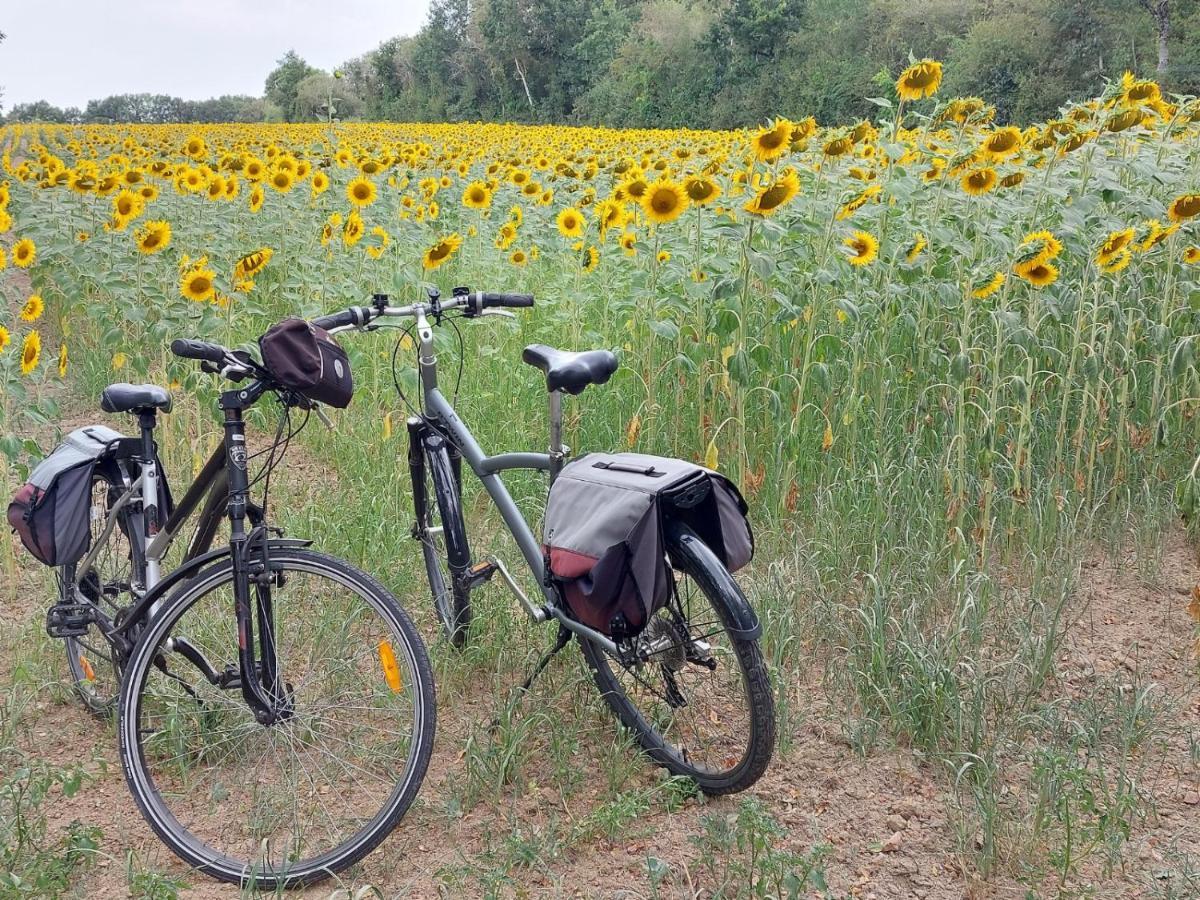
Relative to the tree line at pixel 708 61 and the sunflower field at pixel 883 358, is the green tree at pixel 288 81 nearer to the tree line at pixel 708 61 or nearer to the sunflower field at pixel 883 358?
the tree line at pixel 708 61

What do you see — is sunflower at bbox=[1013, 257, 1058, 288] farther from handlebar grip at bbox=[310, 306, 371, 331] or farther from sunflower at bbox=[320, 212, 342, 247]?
sunflower at bbox=[320, 212, 342, 247]

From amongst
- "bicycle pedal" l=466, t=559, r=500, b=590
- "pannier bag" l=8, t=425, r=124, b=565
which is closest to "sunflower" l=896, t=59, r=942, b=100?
"bicycle pedal" l=466, t=559, r=500, b=590

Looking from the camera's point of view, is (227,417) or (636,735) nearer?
(227,417)

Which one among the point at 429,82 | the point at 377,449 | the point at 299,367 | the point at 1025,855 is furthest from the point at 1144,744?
the point at 429,82

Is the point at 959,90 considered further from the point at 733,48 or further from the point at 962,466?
the point at 962,466

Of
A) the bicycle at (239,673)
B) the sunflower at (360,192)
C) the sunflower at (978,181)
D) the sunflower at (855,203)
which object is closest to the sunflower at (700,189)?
the sunflower at (855,203)

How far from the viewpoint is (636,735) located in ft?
9.52

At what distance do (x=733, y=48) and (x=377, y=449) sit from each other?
93.9 ft

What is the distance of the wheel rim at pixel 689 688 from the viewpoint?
8.63 ft

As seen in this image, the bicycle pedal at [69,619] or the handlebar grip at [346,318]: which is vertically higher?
the handlebar grip at [346,318]

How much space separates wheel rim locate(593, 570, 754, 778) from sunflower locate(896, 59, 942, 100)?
210 cm

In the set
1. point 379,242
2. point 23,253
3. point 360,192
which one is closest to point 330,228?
point 360,192

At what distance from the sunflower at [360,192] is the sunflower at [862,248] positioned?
2.84 meters

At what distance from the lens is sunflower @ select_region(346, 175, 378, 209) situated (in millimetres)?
5875
